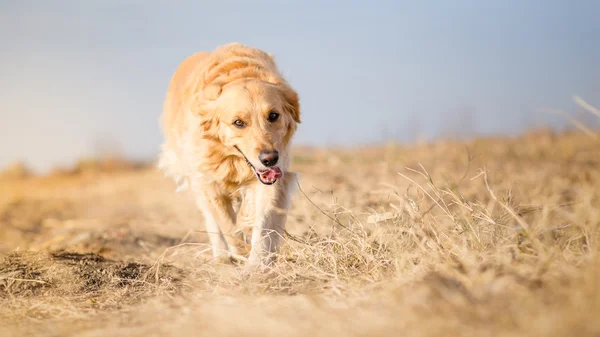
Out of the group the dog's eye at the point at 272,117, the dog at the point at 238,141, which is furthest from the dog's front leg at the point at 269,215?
the dog's eye at the point at 272,117

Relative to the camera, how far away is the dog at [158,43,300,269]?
347cm

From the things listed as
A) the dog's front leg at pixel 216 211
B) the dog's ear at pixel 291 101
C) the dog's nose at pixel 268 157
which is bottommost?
the dog's front leg at pixel 216 211

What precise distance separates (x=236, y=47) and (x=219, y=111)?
88 cm

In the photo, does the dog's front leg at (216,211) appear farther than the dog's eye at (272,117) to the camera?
Yes

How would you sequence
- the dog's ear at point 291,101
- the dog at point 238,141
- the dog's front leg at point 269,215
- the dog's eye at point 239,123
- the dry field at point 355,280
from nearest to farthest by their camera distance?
1. the dry field at point 355,280
2. the dog's front leg at point 269,215
3. the dog at point 238,141
4. the dog's eye at point 239,123
5. the dog's ear at point 291,101

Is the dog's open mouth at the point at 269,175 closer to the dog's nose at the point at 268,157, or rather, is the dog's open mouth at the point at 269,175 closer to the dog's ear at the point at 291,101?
the dog's nose at the point at 268,157

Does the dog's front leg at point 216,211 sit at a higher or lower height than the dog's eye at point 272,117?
lower

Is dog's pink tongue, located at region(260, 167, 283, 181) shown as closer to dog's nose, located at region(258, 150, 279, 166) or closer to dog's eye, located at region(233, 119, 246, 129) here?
dog's nose, located at region(258, 150, 279, 166)

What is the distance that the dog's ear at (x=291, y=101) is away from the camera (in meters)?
3.86

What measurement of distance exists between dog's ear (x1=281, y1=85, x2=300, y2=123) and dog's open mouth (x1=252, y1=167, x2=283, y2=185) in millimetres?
606

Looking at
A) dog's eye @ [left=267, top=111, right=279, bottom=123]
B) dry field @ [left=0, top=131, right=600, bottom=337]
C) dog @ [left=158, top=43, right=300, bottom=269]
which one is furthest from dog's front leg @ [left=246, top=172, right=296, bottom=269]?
dog's eye @ [left=267, top=111, right=279, bottom=123]

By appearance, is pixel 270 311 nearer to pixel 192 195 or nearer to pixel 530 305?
pixel 530 305

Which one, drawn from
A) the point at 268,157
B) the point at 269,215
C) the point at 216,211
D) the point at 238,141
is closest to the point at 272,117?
the point at 238,141

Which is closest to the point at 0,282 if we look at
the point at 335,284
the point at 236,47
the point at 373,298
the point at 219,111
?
the point at 219,111
